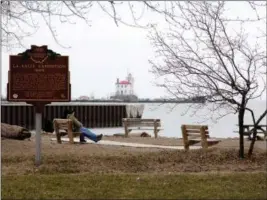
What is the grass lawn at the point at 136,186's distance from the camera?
7.83 meters

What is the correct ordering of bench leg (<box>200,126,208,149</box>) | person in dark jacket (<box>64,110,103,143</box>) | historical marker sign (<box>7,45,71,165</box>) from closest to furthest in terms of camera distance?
historical marker sign (<box>7,45,71,165</box>) → bench leg (<box>200,126,208,149</box>) → person in dark jacket (<box>64,110,103,143</box>)

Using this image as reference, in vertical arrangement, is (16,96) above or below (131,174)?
above

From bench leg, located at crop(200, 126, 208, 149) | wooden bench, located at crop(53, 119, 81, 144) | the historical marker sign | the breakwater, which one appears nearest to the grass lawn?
the historical marker sign

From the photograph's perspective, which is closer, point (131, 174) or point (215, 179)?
point (215, 179)

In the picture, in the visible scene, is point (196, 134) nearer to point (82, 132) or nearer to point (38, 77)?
point (82, 132)

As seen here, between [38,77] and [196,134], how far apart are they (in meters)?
5.64

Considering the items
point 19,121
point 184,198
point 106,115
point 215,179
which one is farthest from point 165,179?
point 106,115

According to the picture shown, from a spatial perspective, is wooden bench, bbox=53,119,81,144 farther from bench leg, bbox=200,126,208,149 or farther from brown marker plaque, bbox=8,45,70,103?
brown marker plaque, bbox=8,45,70,103

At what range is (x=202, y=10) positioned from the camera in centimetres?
1284

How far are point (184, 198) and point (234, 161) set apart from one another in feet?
15.5

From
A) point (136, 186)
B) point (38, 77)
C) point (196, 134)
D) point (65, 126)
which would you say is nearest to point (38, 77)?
point (38, 77)

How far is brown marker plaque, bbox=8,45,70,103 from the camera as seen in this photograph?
1158 centimetres

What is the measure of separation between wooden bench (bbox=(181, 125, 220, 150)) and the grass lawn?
5176mm

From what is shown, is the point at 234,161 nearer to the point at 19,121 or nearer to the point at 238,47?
the point at 238,47
